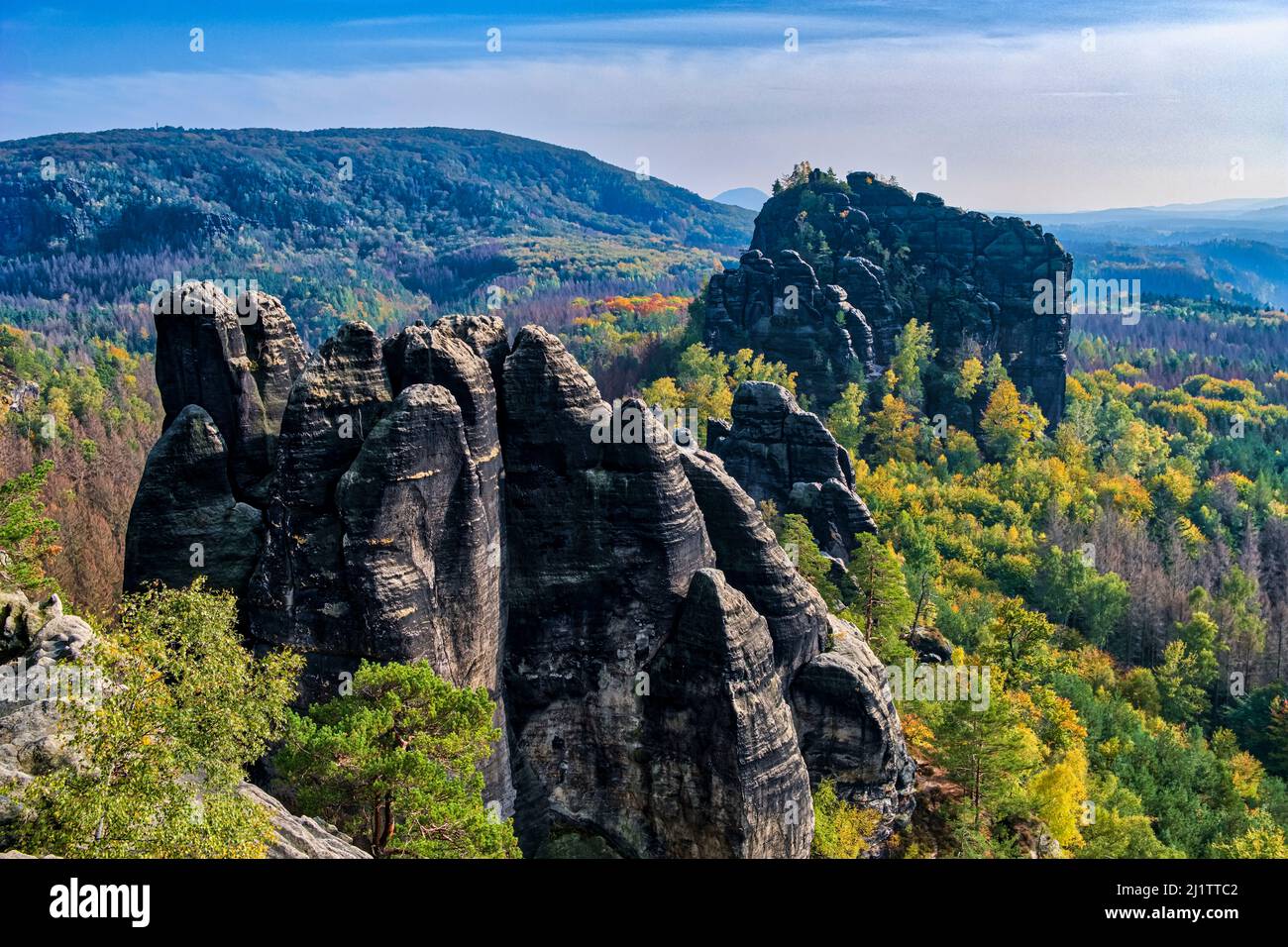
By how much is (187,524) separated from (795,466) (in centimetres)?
4510

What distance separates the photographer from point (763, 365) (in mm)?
101250

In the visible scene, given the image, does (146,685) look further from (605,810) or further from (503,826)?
(605,810)

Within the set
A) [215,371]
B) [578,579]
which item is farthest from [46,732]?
[578,579]

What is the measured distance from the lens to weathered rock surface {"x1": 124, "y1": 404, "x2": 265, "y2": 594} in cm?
2897

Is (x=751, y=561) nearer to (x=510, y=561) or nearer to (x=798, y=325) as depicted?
(x=510, y=561)

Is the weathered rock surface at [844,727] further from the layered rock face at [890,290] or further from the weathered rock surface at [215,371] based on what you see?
the layered rock face at [890,290]

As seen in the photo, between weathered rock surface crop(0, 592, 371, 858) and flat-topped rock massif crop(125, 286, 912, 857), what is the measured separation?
5106mm

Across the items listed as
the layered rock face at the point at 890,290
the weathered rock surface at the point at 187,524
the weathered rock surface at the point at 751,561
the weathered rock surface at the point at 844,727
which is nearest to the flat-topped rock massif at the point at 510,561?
the weathered rock surface at the point at 187,524

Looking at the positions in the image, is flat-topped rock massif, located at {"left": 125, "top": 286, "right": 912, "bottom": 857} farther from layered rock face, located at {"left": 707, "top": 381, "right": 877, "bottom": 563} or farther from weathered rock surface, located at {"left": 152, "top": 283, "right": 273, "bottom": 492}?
layered rock face, located at {"left": 707, "top": 381, "right": 877, "bottom": 563}

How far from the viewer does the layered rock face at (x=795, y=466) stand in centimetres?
6391

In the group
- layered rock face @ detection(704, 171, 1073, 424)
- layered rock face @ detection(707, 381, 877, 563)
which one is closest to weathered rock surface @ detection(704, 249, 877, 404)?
layered rock face @ detection(704, 171, 1073, 424)

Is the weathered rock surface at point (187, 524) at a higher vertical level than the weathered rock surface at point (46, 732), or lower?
higher

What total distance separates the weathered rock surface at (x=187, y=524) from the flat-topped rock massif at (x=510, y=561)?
66mm
